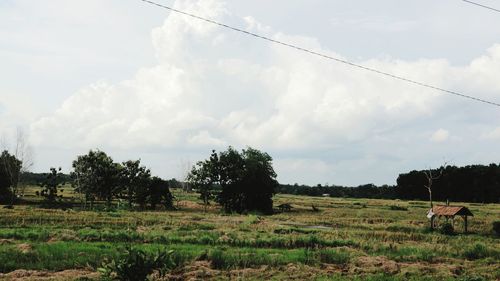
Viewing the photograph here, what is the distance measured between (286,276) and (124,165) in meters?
68.4

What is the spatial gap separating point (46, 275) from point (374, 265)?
15457 millimetres

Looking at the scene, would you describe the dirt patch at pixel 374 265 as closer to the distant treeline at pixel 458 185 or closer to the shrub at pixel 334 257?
the shrub at pixel 334 257

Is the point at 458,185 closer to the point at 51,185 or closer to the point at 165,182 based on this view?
the point at 165,182

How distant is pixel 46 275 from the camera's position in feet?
65.3

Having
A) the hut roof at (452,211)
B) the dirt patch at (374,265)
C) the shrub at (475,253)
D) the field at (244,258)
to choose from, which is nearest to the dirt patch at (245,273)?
the field at (244,258)

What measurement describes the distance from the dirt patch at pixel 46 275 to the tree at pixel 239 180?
60.9 meters

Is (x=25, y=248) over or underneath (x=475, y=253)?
over

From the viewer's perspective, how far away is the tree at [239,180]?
267ft

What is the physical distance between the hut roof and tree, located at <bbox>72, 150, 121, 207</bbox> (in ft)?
163

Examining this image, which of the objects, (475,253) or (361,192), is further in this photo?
(361,192)

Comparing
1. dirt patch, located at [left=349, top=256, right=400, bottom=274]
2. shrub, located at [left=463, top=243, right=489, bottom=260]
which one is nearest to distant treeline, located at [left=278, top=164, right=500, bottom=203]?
shrub, located at [left=463, top=243, right=489, bottom=260]

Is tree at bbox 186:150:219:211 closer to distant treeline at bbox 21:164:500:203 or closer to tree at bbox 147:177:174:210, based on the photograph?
tree at bbox 147:177:174:210

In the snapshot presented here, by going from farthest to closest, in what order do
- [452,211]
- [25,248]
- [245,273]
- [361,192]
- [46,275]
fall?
[361,192] < [452,211] < [25,248] < [245,273] < [46,275]

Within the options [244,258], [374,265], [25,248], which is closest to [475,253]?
[374,265]
